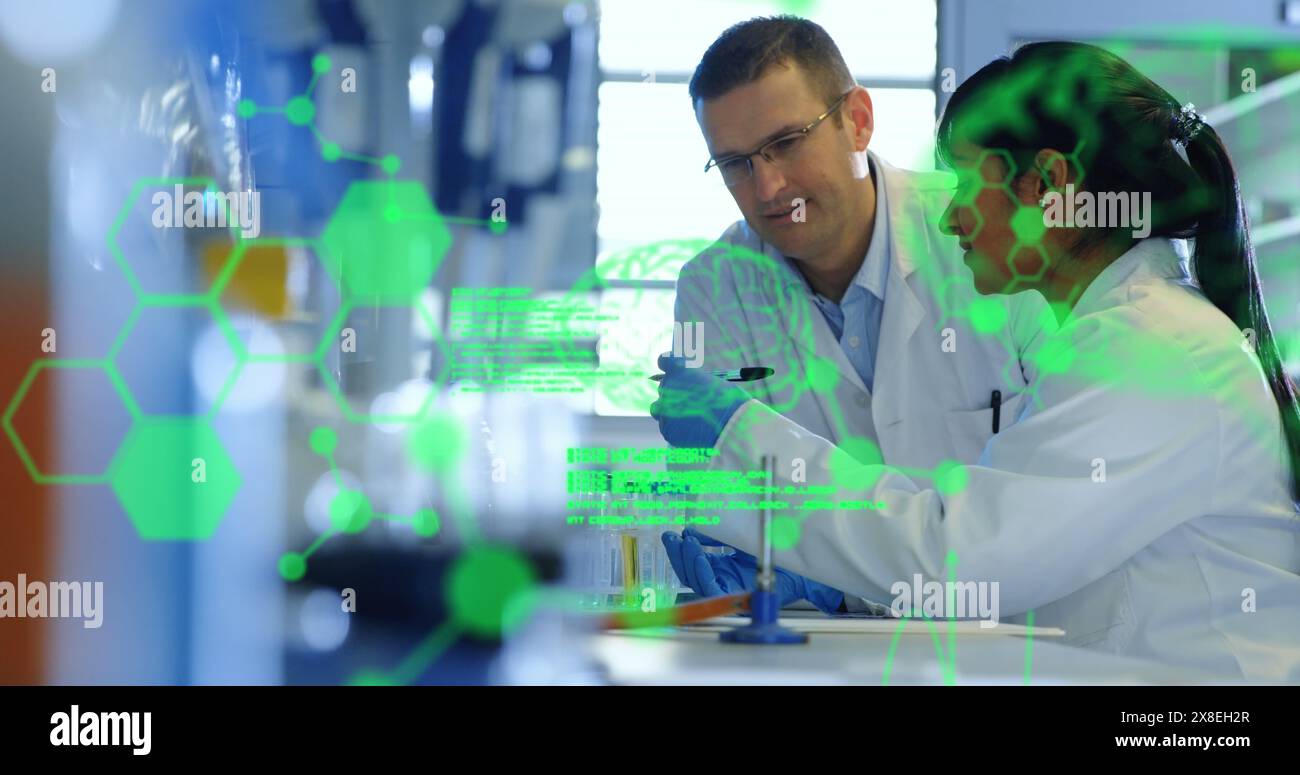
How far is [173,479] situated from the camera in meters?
0.85

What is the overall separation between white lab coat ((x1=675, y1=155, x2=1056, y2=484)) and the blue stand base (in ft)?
2.18

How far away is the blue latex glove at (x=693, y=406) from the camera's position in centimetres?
118

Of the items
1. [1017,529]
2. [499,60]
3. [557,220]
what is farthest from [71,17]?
[499,60]

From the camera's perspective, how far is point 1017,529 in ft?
3.39

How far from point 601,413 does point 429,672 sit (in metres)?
0.52

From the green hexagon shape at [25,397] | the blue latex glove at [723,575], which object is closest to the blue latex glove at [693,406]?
the blue latex glove at [723,575]

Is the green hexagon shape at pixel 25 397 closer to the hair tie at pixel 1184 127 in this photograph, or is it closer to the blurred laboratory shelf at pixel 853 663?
the blurred laboratory shelf at pixel 853 663

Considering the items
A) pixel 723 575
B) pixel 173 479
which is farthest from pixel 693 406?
pixel 173 479

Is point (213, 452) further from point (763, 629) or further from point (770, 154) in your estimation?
point (770, 154)

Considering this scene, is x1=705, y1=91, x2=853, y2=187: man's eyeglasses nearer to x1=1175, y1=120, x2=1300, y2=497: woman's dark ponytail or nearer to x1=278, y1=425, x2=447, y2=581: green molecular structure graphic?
x1=1175, y1=120, x2=1300, y2=497: woman's dark ponytail

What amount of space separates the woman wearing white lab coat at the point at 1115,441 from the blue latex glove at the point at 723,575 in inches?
10.6

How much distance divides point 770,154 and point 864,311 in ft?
0.87

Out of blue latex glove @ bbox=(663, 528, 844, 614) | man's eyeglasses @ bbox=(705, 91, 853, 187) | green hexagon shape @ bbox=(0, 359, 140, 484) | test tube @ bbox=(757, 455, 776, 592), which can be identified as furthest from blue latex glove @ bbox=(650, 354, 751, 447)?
→ green hexagon shape @ bbox=(0, 359, 140, 484)
